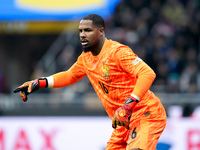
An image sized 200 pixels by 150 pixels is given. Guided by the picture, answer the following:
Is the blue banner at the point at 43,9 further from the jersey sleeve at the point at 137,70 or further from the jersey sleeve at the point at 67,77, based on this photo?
the jersey sleeve at the point at 137,70

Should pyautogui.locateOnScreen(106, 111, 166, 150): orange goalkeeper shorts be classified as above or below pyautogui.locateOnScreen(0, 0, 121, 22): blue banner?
below

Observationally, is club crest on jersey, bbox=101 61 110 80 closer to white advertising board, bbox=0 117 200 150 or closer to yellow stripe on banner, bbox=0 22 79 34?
white advertising board, bbox=0 117 200 150

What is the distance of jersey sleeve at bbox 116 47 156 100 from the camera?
4422mm

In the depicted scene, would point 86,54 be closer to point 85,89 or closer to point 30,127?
point 30,127

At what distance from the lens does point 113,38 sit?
529 inches

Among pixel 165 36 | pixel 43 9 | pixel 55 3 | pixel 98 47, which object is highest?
pixel 55 3

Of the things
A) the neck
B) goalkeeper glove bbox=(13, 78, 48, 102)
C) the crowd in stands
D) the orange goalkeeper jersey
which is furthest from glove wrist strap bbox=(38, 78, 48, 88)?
the crowd in stands

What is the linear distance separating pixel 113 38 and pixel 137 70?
902 cm

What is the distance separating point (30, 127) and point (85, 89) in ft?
10.2

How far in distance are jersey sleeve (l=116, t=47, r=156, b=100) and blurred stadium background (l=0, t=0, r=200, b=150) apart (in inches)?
155

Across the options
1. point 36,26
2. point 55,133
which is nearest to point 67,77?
point 55,133

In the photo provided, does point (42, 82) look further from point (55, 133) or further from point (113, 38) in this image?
point (113, 38)

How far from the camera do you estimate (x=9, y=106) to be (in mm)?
11812

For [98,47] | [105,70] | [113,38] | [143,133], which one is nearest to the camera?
[143,133]
